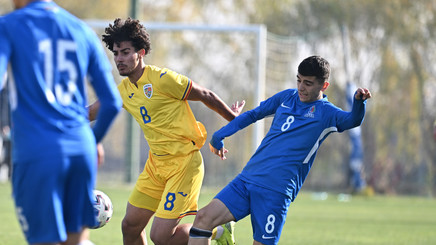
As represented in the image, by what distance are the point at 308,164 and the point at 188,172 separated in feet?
3.56

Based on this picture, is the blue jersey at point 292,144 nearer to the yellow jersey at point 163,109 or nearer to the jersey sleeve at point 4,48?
the yellow jersey at point 163,109

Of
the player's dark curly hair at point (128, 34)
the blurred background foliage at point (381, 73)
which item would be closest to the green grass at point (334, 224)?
the player's dark curly hair at point (128, 34)

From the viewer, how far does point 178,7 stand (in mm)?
26578

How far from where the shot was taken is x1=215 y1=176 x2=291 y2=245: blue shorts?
530 centimetres

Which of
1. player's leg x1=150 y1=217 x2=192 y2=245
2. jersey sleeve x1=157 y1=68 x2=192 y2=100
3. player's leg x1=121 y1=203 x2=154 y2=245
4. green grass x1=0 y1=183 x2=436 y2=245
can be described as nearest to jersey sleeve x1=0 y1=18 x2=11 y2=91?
jersey sleeve x1=157 y1=68 x2=192 y2=100

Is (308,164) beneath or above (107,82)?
beneath

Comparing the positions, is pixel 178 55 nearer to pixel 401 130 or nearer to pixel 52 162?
pixel 401 130

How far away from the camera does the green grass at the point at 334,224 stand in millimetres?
9023

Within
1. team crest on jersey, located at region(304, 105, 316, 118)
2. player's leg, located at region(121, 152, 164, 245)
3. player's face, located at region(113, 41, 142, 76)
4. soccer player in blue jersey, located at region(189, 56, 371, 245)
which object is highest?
player's face, located at region(113, 41, 142, 76)

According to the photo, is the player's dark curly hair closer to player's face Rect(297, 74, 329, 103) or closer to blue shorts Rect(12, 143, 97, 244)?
player's face Rect(297, 74, 329, 103)

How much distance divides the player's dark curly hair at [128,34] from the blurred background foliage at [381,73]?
46.5ft

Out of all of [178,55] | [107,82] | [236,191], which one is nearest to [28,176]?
[107,82]

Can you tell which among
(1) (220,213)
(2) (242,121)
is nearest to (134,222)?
(1) (220,213)

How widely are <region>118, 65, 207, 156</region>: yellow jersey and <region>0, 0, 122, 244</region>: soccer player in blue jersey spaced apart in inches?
96.1
